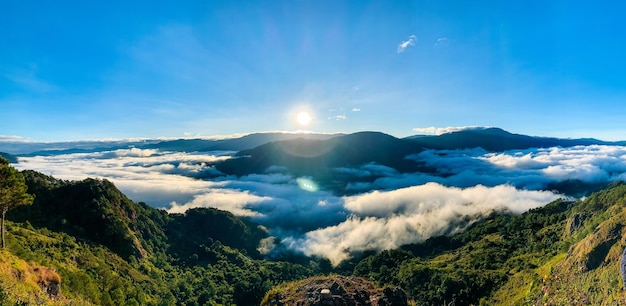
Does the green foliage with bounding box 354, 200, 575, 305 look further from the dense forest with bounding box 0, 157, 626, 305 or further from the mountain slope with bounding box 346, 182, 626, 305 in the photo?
the dense forest with bounding box 0, 157, 626, 305

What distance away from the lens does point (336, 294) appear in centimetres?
2967

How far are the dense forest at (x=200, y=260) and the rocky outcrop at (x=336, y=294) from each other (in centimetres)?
244

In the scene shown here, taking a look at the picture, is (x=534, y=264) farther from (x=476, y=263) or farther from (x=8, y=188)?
(x=8, y=188)

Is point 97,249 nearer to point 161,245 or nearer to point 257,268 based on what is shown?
point 161,245

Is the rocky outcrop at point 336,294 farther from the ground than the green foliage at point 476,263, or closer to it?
farther from the ground

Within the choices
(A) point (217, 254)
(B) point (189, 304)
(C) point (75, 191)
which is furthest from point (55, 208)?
(A) point (217, 254)

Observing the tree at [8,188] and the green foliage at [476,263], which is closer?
the tree at [8,188]

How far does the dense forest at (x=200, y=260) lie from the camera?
4814cm

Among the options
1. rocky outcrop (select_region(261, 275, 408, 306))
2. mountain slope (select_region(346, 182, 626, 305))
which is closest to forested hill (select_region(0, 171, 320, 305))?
rocky outcrop (select_region(261, 275, 408, 306))

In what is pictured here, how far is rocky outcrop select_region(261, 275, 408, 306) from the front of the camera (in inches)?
1152

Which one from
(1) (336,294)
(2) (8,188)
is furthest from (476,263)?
(2) (8,188)

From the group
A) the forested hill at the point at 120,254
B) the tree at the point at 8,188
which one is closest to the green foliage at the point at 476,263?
the forested hill at the point at 120,254

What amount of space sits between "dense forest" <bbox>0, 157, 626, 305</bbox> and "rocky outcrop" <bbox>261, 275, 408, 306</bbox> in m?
2.44

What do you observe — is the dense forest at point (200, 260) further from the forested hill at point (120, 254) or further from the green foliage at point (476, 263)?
the green foliage at point (476, 263)
